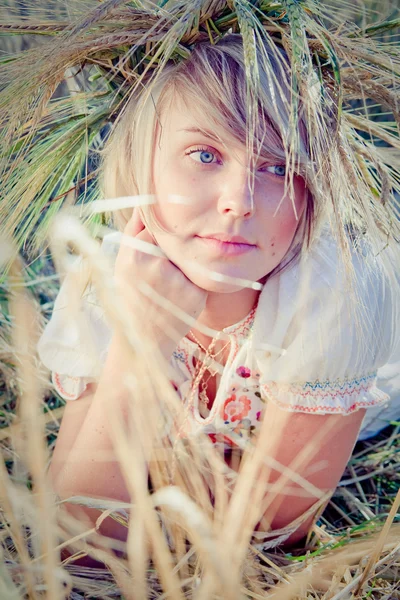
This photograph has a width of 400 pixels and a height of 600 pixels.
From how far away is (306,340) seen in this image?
118 cm

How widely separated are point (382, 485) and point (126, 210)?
0.97 m

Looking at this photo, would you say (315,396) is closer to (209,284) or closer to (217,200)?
(209,284)

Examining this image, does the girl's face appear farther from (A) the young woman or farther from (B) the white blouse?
(B) the white blouse

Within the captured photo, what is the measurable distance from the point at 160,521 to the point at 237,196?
62cm

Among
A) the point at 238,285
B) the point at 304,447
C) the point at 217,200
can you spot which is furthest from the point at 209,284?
the point at 304,447

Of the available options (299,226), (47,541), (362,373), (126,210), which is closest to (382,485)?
(362,373)

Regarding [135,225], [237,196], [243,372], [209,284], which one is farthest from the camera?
[243,372]

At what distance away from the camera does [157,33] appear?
1031mm

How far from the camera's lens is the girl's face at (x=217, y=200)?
101cm

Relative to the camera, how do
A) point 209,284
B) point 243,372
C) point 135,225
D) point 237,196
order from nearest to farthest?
point 237,196 < point 209,284 < point 135,225 < point 243,372

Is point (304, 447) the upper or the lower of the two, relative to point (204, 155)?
lower

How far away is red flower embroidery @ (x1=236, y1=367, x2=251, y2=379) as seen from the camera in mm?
1342

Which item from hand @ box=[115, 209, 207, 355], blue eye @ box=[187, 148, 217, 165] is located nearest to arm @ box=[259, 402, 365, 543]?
hand @ box=[115, 209, 207, 355]

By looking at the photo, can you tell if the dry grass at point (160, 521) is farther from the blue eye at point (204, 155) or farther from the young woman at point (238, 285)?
the blue eye at point (204, 155)
